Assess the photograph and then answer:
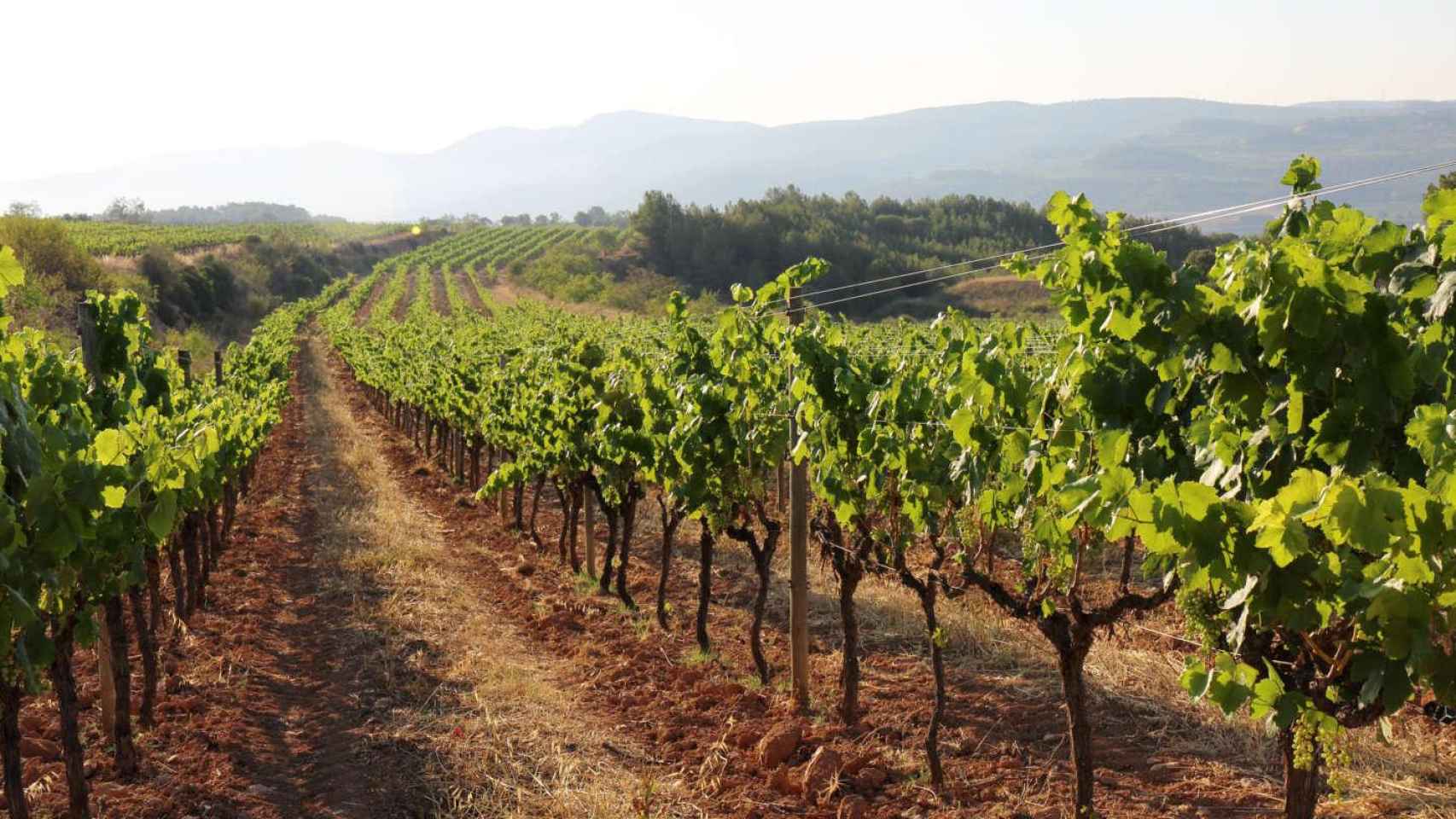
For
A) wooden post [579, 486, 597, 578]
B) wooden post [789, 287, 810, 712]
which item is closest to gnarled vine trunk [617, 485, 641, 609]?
wooden post [579, 486, 597, 578]

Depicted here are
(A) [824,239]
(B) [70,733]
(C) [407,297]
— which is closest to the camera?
(B) [70,733]

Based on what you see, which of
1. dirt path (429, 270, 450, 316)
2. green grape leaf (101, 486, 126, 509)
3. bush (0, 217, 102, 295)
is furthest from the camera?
dirt path (429, 270, 450, 316)

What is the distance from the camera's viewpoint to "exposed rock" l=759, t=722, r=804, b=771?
22.0 feet

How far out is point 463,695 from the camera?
816cm

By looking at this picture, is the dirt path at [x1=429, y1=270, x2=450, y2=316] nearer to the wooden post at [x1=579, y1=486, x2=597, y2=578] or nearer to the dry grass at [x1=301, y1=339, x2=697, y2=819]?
the dry grass at [x1=301, y1=339, x2=697, y2=819]

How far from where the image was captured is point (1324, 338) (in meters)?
3.20

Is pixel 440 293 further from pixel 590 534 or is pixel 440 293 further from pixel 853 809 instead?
pixel 853 809

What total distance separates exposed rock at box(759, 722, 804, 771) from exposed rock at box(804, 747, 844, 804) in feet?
0.82

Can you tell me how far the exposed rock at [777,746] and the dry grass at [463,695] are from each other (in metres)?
0.58

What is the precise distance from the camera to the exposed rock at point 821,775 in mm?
6238

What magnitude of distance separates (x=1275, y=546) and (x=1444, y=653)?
0.71m

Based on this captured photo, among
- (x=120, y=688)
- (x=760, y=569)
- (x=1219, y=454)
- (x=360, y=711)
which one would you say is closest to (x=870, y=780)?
(x=760, y=569)

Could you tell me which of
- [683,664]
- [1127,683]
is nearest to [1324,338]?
[1127,683]

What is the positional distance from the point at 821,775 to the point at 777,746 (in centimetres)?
44
